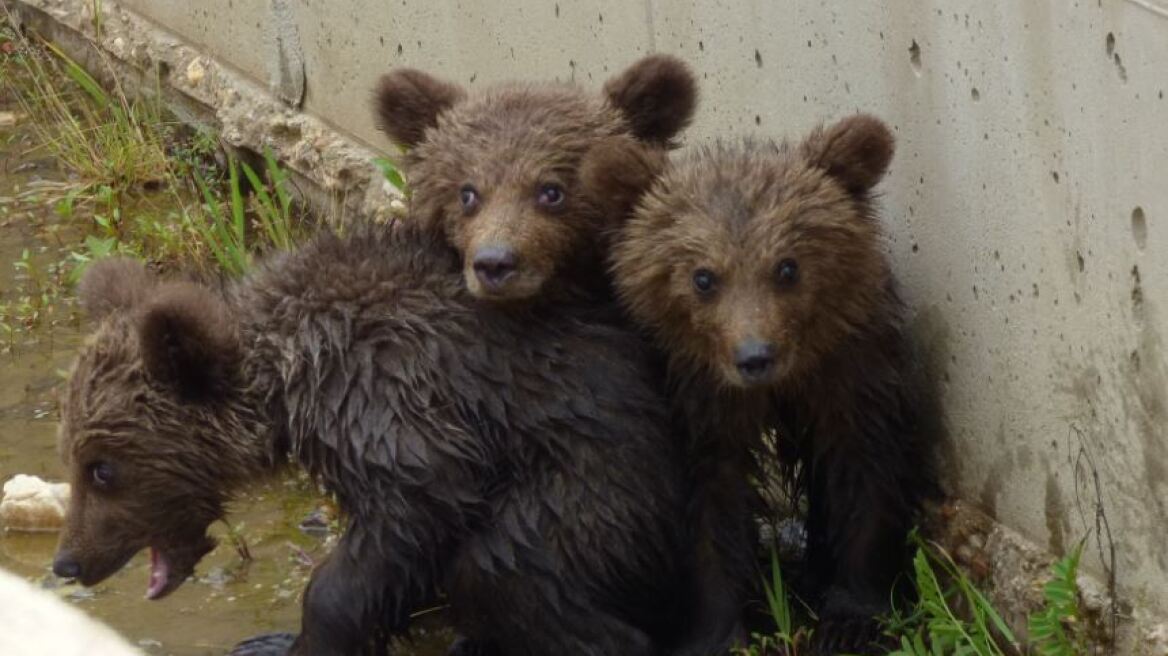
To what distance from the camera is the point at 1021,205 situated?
4.85 meters

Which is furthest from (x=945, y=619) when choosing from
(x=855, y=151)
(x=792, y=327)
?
(x=855, y=151)

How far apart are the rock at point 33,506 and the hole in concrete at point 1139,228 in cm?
380

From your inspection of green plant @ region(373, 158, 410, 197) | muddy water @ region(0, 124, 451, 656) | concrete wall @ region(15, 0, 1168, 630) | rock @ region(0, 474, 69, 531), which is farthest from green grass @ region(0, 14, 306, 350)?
concrete wall @ region(15, 0, 1168, 630)

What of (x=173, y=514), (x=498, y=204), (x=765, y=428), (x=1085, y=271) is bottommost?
(x=173, y=514)

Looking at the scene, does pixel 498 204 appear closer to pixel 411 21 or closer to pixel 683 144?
pixel 683 144

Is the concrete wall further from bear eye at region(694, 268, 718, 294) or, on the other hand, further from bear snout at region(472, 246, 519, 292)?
bear snout at region(472, 246, 519, 292)

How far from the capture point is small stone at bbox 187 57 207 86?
953 centimetres

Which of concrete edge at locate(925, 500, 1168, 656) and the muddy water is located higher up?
concrete edge at locate(925, 500, 1168, 656)

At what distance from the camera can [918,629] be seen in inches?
209

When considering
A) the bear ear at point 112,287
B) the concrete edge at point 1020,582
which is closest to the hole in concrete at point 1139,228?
the concrete edge at point 1020,582

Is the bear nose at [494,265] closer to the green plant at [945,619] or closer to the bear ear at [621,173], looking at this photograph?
the bear ear at [621,173]

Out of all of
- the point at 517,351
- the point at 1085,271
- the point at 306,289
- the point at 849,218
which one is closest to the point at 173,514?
the point at 306,289

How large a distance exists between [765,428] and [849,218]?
68 cm

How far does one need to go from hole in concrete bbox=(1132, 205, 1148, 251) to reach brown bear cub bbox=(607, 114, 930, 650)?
0.85 meters
